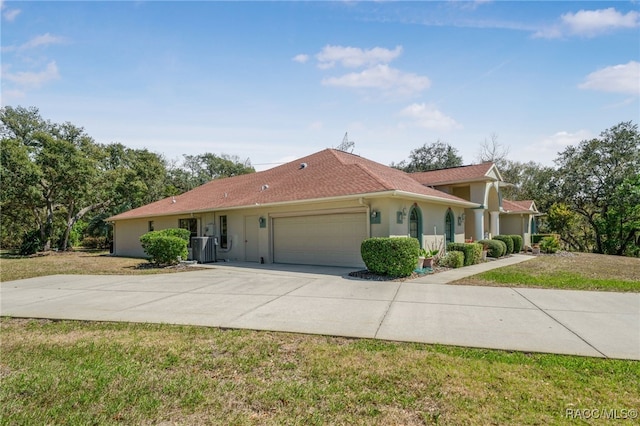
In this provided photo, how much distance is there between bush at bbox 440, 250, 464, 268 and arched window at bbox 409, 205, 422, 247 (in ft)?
4.18

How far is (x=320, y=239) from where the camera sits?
13.3 metres

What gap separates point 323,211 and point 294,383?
983 centimetres

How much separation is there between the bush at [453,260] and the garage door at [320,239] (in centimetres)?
341

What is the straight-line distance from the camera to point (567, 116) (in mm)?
14148

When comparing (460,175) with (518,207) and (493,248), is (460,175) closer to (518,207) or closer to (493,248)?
(493,248)

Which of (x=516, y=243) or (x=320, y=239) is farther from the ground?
(x=320, y=239)

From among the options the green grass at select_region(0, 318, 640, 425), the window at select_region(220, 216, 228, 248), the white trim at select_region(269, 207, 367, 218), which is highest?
the white trim at select_region(269, 207, 367, 218)

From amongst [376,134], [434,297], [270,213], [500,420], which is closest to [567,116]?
[376,134]

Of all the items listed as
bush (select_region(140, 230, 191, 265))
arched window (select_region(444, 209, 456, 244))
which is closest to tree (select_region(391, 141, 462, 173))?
arched window (select_region(444, 209, 456, 244))

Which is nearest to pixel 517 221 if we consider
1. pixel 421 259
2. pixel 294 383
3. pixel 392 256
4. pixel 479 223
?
pixel 479 223

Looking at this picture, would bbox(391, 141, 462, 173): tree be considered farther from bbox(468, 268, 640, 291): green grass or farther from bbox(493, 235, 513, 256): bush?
bbox(468, 268, 640, 291): green grass

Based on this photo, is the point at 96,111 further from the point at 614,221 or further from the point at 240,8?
the point at 614,221

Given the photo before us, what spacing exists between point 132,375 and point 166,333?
4.70 feet

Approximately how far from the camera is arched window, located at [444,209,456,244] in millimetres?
15523
